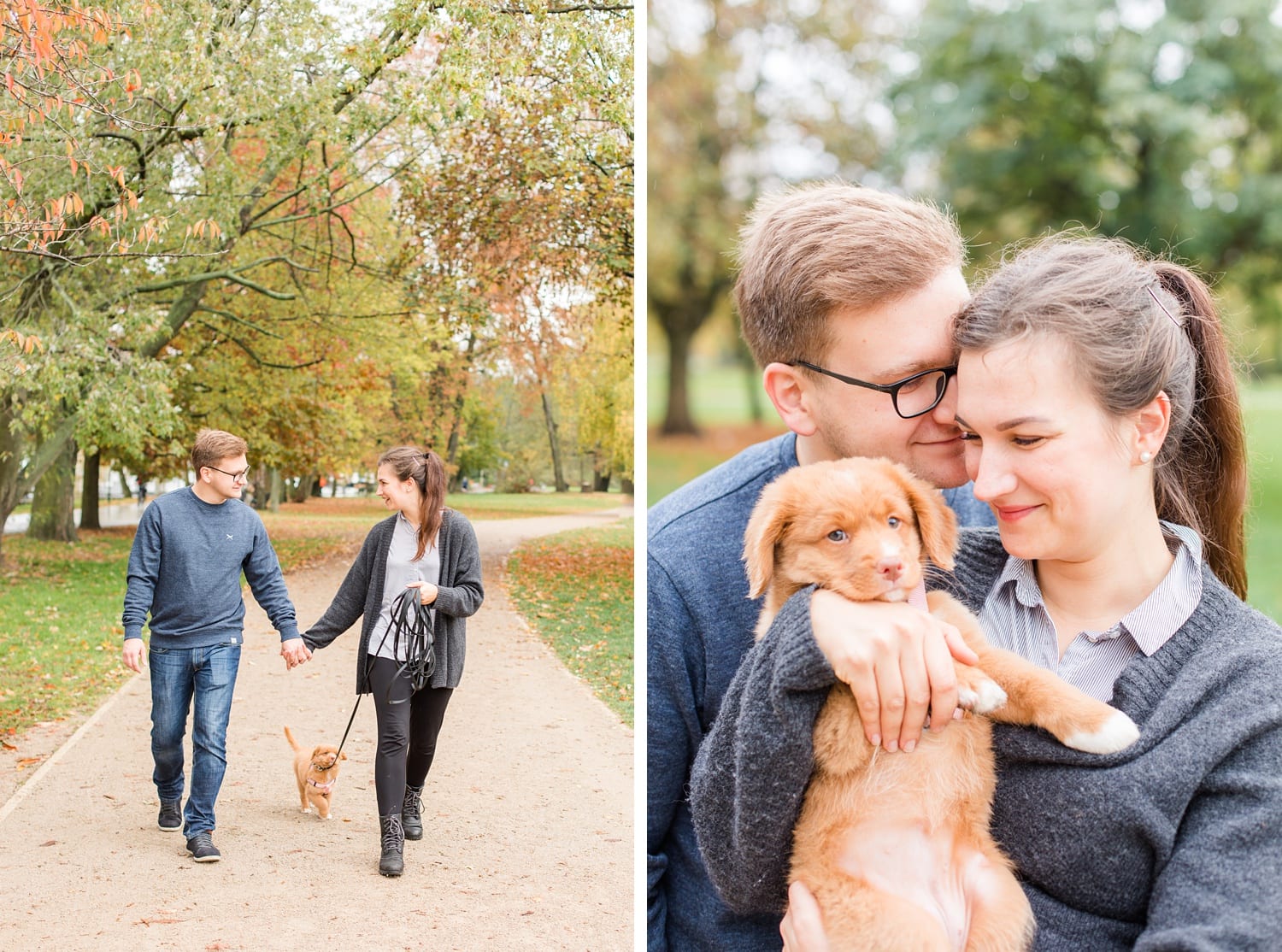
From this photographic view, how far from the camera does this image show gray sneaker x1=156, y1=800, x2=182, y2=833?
315 centimetres

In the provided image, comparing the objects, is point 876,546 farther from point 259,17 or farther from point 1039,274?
point 259,17

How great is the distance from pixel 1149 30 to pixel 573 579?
6.82 metres

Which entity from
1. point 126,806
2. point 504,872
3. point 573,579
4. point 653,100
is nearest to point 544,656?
point 573,579

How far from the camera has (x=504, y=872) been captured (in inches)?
131

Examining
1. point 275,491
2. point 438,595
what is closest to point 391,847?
point 438,595

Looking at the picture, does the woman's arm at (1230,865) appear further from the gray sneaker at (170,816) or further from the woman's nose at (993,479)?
the gray sneaker at (170,816)

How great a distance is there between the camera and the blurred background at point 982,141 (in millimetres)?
Result: 6840

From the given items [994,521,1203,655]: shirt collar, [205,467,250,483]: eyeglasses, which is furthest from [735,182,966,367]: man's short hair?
[205,467,250,483]: eyeglasses

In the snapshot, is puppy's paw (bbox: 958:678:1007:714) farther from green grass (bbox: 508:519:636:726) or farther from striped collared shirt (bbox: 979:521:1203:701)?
green grass (bbox: 508:519:636:726)

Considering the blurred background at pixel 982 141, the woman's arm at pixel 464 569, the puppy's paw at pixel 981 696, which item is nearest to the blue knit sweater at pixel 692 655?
the puppy's paw at pixel 981 696

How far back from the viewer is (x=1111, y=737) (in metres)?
1.48

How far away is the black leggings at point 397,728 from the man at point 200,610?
0.83 ft

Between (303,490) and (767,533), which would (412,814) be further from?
(767,533)

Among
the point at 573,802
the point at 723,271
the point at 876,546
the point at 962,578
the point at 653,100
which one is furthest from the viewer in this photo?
the point at 723,271
